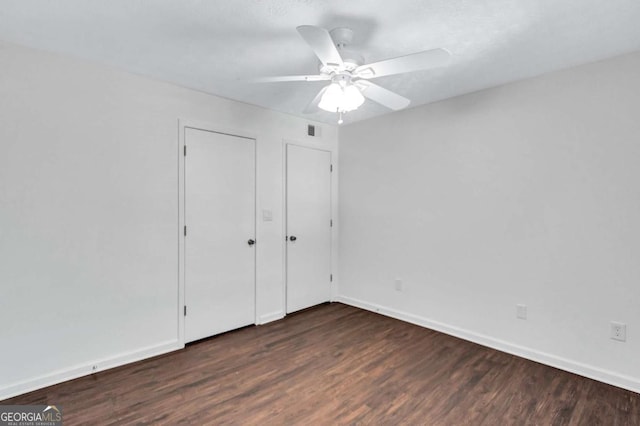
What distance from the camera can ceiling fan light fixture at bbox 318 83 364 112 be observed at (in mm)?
2021

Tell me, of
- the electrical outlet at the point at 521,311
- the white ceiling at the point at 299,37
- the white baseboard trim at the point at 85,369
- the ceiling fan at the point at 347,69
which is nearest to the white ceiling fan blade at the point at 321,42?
the ceiling fan at the point at 347,69

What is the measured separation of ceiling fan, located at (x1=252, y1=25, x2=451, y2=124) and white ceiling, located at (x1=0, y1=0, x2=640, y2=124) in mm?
241

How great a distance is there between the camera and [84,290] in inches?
96.4

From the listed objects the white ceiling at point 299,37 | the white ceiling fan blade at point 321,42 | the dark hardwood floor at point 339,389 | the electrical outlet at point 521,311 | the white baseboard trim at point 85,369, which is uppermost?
the white ceiling at point 299,37

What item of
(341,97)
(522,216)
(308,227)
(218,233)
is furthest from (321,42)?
(308,227)

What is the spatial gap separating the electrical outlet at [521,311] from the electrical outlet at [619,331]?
559 millimetres

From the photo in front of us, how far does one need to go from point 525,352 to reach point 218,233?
299 centimetres

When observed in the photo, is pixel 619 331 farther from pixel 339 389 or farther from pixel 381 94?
pixel 381 94

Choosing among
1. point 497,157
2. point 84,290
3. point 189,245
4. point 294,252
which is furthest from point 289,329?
point 497,157

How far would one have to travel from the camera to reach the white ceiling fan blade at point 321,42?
1.48 meters

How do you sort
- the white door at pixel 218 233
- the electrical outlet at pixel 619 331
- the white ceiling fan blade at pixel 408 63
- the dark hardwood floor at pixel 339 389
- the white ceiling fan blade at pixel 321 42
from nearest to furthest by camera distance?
1. the white ceiling fan blade at pixel 321 42
2. the white ceiling fan blade at pixel 408 63
3. the dark hardwood floor at pixel 339 389
4. the electrical outlet at pixel 619 331
5. the white door at pixel 218 233

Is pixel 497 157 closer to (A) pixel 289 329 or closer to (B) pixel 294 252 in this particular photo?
(B) pixel 294 252

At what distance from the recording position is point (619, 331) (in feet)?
7.67

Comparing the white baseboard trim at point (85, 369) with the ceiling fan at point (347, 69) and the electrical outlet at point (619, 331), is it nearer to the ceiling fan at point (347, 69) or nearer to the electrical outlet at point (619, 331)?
the ceiling fan at point (347, 69)
